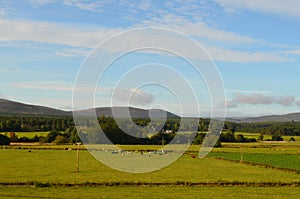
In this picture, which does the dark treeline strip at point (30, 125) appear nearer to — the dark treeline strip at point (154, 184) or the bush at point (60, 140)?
the bush at point (60, 140)

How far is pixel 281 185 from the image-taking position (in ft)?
99.1

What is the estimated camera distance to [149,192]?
2512cm

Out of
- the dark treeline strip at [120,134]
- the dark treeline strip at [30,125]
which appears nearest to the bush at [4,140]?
the dark treeline strip at [120,134]

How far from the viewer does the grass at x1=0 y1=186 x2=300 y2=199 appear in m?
23.5

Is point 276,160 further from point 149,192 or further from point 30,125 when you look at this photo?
point 30,125

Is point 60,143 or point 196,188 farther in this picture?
point 60,143

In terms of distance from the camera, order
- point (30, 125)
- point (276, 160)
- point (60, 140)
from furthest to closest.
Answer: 1. point (30, 125)
2. point (60, 140)
3. point (276, 160)

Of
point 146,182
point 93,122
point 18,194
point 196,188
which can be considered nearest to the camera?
point 18,194

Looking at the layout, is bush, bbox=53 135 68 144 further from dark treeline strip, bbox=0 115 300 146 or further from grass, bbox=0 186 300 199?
grass, bbox=0 186 300 199

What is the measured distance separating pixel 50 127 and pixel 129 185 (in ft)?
372

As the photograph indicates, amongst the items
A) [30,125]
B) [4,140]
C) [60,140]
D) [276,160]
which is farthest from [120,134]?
[30,125]

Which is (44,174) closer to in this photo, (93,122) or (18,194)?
(18,194)

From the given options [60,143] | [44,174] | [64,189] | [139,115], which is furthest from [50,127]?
[64,189]

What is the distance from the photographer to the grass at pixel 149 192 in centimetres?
2345
